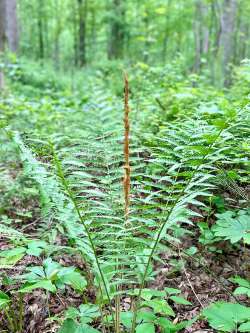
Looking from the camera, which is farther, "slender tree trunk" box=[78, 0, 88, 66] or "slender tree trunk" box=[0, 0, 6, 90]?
"slender tree trunk" box=[78, 0, 88, 66]

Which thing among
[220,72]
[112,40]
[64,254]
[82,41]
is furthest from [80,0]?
[64,254]

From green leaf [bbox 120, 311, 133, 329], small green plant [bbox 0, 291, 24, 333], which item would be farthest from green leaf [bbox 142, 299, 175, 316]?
small green plant [bbox 0, 291, 24, 333]

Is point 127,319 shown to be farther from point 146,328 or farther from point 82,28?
point 82,28

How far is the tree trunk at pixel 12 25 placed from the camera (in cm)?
1412

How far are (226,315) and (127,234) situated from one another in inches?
22.9

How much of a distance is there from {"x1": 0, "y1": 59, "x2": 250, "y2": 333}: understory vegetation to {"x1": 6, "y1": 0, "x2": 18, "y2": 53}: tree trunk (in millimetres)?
11672

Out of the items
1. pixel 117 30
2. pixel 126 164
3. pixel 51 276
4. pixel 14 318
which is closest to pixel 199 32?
pixel 117 30

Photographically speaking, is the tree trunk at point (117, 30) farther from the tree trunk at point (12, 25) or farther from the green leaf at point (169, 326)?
the green leaf at point (169, 326)

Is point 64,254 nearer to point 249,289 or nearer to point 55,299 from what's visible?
point 55,299

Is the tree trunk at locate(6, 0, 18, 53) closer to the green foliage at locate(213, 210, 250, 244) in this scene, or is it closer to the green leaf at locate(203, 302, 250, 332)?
the green foliage at locate(213, 210, 250, 244)

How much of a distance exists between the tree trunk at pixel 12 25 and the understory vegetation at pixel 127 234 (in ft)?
38.3

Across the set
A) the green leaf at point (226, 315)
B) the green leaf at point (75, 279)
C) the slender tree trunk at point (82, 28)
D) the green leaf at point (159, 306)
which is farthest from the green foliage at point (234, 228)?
the slender tree trunk at point (82, 28)

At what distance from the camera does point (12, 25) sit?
567 inches

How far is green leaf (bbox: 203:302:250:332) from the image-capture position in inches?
71.2
